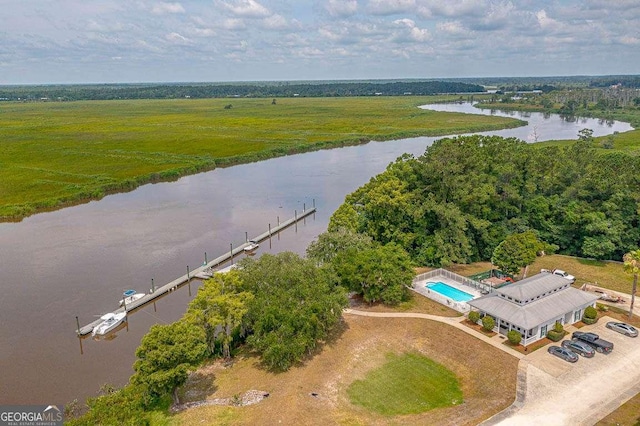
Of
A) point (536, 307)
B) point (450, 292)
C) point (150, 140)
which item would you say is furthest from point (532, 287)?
point (150, 140)

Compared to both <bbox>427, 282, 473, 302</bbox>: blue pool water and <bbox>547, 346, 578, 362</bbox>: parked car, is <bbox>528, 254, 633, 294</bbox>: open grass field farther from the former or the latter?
<bbox>547, 346, 578, 362</bbox>: parked car

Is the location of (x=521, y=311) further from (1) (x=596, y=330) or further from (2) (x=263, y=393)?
(2) (x=263, y=393)

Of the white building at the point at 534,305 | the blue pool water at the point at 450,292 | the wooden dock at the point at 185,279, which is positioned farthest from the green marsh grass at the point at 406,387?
the wooden dock at the point at 185,279

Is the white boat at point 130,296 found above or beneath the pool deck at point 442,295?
beneath

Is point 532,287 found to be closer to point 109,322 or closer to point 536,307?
point 536,307

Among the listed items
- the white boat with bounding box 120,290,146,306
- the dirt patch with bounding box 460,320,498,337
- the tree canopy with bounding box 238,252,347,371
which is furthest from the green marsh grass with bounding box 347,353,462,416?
the white boat with bounding box 120,290,146,306

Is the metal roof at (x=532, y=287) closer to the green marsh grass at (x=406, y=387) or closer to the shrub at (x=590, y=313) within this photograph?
the shrub at (x=590, y=313)

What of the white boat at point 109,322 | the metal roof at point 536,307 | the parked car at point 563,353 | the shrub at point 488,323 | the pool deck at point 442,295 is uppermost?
the metal roof at point 536,307

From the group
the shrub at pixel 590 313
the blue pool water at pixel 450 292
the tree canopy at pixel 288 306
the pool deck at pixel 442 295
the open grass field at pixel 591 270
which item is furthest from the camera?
the open grass field at pixel 591 270
